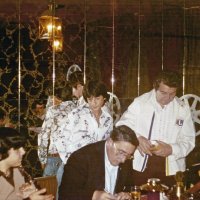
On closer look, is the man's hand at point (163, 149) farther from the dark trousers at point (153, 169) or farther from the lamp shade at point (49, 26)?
the lamp shade at point (49, 26)

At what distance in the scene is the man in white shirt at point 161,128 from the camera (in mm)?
3404

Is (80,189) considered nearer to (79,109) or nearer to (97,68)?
(79,109)

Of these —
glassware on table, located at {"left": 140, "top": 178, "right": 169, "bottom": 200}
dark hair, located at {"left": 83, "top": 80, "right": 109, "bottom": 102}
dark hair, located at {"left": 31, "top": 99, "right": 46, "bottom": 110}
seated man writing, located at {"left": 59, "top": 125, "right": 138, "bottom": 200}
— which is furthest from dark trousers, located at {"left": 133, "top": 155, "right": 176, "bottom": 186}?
glassware on table, located at {"left": 140, "top": 178, "right": 169, "bottom": 200}

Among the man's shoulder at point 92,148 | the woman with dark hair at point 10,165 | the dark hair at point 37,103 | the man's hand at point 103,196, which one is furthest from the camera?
the dark hair at point 37,103

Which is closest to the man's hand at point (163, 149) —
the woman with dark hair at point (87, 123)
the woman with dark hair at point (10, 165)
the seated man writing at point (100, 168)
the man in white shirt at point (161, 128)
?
the man in white shirt at point (161, 128)

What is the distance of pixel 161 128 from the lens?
11.9ft

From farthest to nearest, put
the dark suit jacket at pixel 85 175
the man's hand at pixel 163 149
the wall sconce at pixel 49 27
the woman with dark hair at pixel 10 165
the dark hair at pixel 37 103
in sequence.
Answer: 1. the dark hair at pixel 37 103
2. the wall sconce at pixel 49 27
3. the man's hand at pixel 163 149
4. the dark suit jacket at pixel 85 175
5. the woman with dark hair at pixel 10 165

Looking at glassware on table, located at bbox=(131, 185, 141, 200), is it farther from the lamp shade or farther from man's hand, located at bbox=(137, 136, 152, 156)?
the lamp shade

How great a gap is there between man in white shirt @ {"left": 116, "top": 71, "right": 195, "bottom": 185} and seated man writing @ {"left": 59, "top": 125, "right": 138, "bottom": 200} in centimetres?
86

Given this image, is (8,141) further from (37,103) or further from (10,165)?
(37,103)

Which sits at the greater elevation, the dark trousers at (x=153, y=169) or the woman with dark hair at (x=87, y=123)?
the woman with dark hair at (x=87, y=123)

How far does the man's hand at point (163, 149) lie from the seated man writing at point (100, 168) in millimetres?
798

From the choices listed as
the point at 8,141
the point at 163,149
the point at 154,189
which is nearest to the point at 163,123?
the point at 163,149

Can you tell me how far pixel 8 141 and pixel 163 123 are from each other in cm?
166
